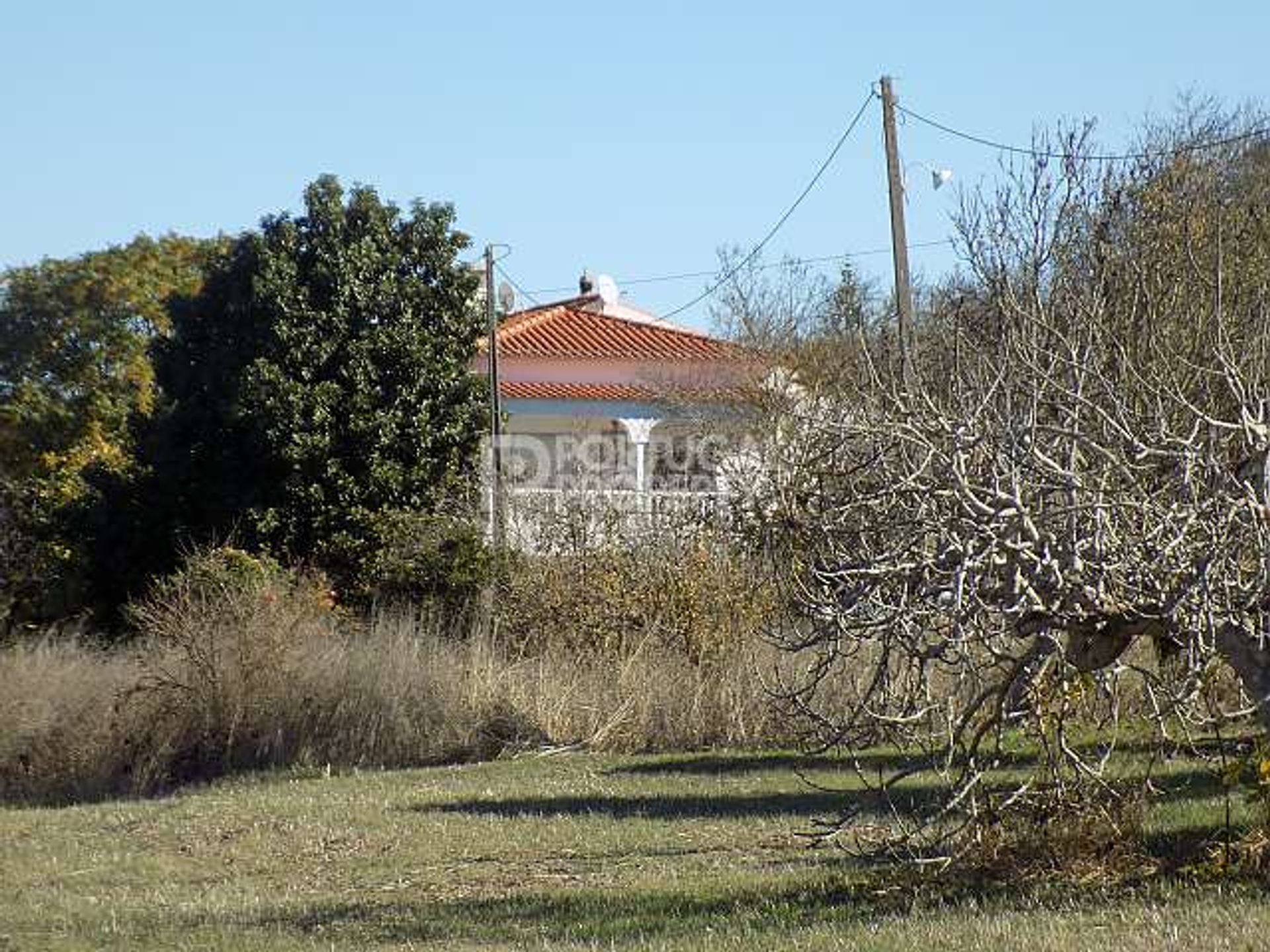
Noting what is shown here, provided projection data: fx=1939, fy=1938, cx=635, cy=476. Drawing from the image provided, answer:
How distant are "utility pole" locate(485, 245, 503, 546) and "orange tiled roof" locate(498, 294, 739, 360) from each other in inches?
372

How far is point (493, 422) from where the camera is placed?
31359 millimetres

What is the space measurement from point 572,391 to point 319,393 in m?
14.6

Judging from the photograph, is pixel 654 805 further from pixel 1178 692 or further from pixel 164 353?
pixel 164 353

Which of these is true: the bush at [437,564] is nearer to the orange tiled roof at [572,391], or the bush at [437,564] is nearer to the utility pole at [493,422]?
the utility pole at [493,422]

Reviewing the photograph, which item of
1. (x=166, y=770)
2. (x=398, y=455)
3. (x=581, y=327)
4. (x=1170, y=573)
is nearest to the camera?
(x=1170, y=573)

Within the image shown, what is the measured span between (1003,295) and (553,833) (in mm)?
6025

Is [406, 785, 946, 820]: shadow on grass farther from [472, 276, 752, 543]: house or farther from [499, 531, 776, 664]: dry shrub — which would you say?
[472, 276, 752, 543]: house

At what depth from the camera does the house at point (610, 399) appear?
3259 centimetres

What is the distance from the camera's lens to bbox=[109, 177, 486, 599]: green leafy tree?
29.6m

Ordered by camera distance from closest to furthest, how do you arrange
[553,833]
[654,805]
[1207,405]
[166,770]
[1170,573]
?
1. [1170,573]
2. [1207,405]
3. [553,833]
4. [654,805]
5. [166,770]

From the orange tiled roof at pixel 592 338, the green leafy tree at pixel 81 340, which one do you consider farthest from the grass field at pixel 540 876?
the green leafy tree at pixel 81 340

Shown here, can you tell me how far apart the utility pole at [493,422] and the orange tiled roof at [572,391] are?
8439 mm

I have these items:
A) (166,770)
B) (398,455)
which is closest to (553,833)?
(166,770)

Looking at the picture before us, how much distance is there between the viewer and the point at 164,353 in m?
31.7
